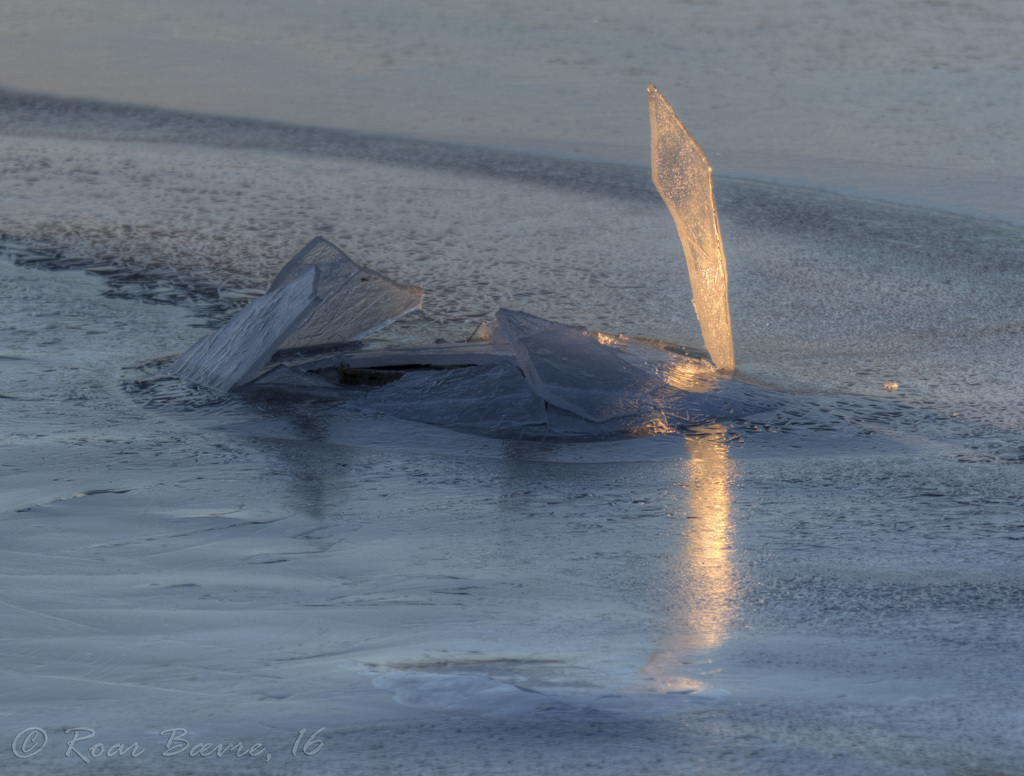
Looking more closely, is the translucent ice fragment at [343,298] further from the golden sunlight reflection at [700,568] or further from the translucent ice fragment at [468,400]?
the golden sunlight reflection at [700,568]

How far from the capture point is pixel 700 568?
6.48 ft

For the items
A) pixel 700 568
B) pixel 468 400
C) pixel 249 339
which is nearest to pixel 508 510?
pixel 700 568

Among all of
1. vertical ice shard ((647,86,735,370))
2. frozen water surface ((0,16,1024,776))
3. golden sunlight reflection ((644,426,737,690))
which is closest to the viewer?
frozen water surface ((0,16,1024,776))

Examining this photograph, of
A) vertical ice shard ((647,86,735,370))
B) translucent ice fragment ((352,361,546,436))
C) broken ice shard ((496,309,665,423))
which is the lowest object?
translucent ice fragment ((352,361,546,436))

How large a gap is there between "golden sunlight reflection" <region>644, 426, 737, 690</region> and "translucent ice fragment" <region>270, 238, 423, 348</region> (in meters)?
0.93

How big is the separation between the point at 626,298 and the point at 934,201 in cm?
169

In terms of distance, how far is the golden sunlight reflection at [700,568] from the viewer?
5.48 feet

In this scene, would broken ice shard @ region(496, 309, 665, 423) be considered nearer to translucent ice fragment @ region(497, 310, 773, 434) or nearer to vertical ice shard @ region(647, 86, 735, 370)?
translucent ice fragment @ region(497, 310, 773, 434)

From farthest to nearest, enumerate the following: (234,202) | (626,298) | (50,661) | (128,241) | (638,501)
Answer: (234,202) → (128,241) → (626,298) → (638,501) → (50,661)

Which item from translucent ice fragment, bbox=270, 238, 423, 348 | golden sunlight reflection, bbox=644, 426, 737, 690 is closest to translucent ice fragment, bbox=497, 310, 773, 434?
golden sunlight reflection, bbox=644, 426, 737, 690

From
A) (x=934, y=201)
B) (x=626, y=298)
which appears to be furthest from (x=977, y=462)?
(x=934, y=201)

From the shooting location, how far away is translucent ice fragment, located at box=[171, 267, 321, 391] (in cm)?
281

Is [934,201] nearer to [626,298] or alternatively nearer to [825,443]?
[626,298]

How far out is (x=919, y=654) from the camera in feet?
5.50
